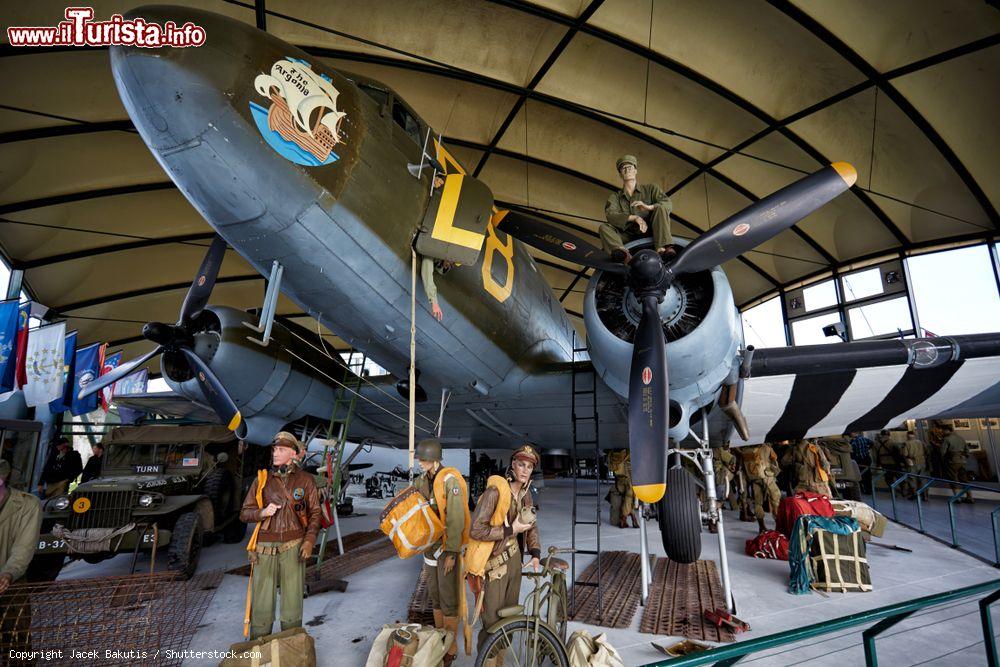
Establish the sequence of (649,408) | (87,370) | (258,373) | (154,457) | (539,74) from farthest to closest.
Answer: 1. (87,370)
2. (539,74)
3. (154,457)
4. (258,373)
5. (649,408)

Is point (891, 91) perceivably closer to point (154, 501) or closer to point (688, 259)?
point (688, 259)

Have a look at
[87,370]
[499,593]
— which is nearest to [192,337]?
[499,593]

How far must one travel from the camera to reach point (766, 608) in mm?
4840

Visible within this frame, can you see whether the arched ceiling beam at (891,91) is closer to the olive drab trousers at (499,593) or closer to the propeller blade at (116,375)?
the olive drab trousers at (499,593)

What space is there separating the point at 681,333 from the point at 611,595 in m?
2.99

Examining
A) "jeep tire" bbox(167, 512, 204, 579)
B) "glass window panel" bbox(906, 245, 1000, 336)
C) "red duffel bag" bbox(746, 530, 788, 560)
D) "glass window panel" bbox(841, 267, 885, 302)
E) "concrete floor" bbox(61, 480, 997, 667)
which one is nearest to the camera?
"concrete floor" bbox(61, 480, 997, 667)

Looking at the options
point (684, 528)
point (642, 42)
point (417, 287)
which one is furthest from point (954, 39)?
point (417, 287)

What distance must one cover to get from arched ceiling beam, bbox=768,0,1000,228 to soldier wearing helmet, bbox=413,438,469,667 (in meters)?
9.44

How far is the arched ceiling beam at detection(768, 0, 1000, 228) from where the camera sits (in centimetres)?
823

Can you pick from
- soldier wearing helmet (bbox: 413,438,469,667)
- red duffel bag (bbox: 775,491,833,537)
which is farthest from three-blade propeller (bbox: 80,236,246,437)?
red duffel bag (bbox: 775,491,833,537)

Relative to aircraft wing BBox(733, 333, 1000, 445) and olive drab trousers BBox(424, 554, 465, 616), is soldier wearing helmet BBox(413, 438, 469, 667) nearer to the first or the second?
olive drab trousers BBox(424, 554, 465, 616)

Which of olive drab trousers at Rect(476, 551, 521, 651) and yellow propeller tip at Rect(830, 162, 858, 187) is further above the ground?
yellow propeller tip at Rect(830, 162, 858, 187)

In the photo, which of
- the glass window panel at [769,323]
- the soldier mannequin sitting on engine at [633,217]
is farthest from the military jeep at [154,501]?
the glass window panel at [769,323]

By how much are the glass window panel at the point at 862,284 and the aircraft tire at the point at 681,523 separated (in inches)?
540
